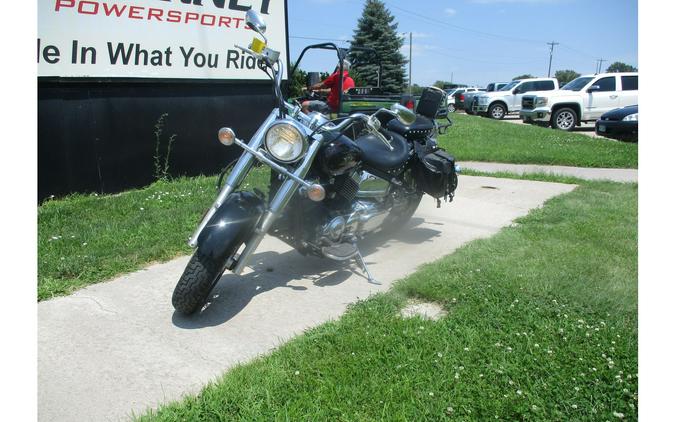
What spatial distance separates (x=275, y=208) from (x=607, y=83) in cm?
1703

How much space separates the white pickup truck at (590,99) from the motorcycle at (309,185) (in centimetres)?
1422

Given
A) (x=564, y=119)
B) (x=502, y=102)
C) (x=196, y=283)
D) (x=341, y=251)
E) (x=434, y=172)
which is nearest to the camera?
(x=196, y=283)

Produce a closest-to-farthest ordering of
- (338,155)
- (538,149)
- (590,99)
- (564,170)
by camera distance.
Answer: (338,155) < (564,170) < (538,149) < (590,99)

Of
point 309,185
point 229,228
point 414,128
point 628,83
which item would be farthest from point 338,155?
point 628,83

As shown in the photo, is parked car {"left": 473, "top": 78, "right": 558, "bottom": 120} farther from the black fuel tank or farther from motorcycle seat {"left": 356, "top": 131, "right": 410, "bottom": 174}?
the black fuel tank

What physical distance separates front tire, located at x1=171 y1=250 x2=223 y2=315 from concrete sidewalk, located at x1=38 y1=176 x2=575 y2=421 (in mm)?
165

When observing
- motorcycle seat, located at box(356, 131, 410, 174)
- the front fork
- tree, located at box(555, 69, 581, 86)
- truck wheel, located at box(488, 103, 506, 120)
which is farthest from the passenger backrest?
tree, located at box(555, 69, 581, 86)

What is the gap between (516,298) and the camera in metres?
3.46

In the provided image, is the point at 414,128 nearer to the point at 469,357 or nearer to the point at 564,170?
the point at 469,357

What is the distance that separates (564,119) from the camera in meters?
17.4

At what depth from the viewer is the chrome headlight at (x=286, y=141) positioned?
10.6 feet

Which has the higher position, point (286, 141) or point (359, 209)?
point (286, 141)
